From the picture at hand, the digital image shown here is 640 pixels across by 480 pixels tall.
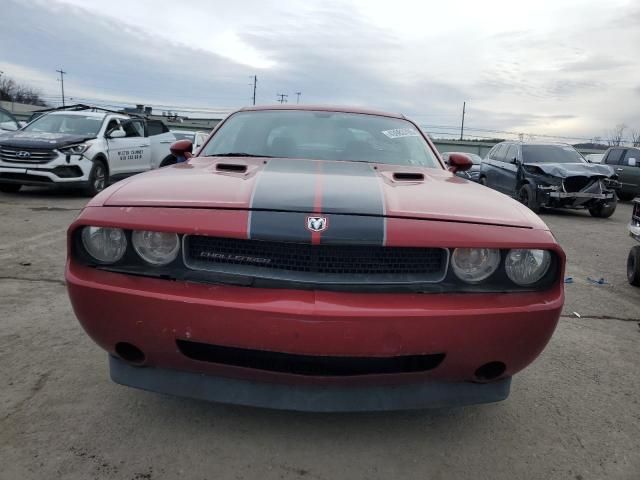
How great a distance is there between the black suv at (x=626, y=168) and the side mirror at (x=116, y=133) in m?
12.9

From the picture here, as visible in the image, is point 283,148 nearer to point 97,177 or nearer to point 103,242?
point 103,242

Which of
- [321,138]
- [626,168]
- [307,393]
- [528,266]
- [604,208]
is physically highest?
[321,138]

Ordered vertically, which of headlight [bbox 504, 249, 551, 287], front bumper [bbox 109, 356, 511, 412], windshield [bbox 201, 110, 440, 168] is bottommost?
front bumper [bbox 109, 356, 511, 412]

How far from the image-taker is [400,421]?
89.3 inches

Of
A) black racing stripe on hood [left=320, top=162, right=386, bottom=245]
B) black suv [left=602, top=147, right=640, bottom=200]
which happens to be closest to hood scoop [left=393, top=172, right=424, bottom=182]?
black racing stripe on hood [left=320, top=162, right=386, bottom=245]

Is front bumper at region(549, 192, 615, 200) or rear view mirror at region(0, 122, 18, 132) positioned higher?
rear view mirror at region(0, 122, 18, 132)

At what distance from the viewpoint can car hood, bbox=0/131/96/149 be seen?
883cm

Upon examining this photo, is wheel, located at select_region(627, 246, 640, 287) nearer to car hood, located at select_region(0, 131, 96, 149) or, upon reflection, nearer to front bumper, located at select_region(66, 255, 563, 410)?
front bumper, located at select_region(66, 255, 563, 410)

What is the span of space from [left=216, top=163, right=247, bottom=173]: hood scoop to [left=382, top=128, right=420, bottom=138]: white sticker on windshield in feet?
3.89

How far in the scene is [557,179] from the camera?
10.3 meters

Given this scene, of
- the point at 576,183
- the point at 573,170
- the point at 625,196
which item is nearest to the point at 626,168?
the point at 625,196

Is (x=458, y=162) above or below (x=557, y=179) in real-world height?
above

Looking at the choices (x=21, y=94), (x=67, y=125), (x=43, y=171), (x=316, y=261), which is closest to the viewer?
(x=316, y=261)

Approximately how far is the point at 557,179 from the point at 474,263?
31.0ft
